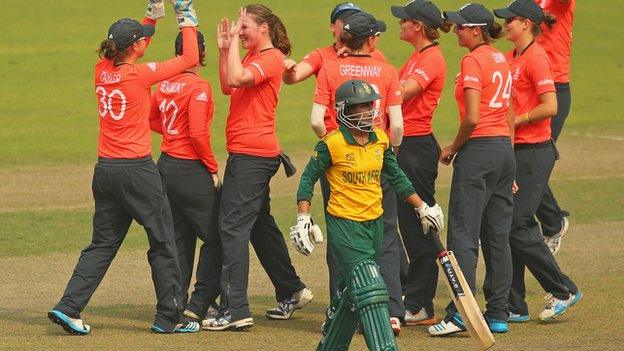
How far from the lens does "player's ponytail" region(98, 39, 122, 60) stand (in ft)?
34.7

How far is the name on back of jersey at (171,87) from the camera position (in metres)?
11.1

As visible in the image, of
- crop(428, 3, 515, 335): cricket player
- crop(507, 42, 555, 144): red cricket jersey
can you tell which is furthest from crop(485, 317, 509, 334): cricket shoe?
crop(507, 42, 555, 144): red cricket jersey

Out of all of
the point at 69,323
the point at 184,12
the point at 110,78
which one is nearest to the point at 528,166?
the point at 184,12

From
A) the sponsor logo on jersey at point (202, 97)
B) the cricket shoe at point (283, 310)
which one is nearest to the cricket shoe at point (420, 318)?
the cricket shoe at point (283, 310)

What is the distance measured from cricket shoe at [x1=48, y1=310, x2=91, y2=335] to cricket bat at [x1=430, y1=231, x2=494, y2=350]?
109 inches

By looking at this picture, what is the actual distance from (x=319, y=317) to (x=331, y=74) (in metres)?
2.15

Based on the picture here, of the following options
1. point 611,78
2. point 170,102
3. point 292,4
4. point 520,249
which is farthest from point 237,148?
point 292,4

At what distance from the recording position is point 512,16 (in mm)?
11508

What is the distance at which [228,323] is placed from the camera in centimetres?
1100

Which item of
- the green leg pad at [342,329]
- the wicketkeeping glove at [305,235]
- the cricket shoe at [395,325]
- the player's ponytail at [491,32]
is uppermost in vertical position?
the player's ponytail at [491,32]

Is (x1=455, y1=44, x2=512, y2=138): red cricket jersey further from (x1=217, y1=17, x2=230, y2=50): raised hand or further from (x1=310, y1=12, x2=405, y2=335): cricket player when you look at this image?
(x1=217, y1=17, x2=230, y2=50): raised hand

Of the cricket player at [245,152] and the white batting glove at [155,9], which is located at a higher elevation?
the white batting glove at [155,9]

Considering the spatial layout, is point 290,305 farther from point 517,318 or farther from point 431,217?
point 431,217

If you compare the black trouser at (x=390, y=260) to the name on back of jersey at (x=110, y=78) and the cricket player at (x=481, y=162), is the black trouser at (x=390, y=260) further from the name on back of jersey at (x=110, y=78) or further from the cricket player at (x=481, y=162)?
the name on back of jersey at (x=110, y=78)
